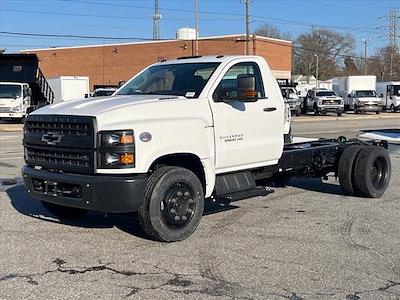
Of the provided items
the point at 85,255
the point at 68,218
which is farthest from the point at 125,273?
the point at 68,218

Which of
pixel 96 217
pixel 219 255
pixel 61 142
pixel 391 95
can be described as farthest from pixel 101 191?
pixel 391 95

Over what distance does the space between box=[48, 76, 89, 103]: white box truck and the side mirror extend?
37968 mm

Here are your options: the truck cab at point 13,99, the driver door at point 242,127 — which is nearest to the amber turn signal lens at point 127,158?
the driver door at point 242,127

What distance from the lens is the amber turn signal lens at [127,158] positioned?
5926 mm

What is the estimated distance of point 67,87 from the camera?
44.8 meters

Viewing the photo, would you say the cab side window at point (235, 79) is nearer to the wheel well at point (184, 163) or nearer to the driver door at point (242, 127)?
the driver door at point (242, 127)

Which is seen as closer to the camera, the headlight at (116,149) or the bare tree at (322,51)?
the headlight at (116,149)

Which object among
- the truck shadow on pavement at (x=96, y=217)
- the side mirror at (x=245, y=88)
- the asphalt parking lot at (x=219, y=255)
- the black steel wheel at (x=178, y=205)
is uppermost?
the side mirror at (x=245, y=88)

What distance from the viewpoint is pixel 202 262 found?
5.71 metres

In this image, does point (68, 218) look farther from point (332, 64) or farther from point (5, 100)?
point (332, 64)

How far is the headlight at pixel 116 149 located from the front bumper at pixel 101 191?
0.14m

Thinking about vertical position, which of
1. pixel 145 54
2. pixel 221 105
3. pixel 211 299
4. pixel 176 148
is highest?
pixel 145 54

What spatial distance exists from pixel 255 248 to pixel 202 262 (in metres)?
0.77

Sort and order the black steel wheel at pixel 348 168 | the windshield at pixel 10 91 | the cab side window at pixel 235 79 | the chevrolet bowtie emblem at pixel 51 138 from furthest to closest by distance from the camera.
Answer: the windshield at pixel 10 91, the black steel wheel at pixel 348 168, the cab side window at pixel 235 79, the chevrolet bowtie emblem at pixel 51 138
